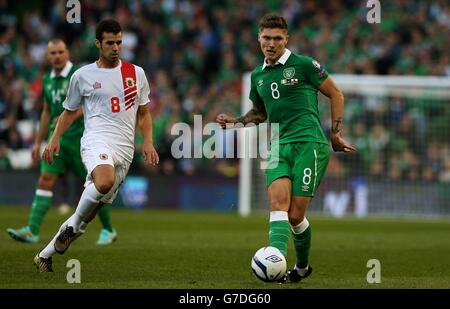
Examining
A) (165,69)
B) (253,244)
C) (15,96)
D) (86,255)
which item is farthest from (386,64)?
(86,255)

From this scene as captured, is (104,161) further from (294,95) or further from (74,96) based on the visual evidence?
(294,95)

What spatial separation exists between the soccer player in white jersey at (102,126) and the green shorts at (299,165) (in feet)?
4.03

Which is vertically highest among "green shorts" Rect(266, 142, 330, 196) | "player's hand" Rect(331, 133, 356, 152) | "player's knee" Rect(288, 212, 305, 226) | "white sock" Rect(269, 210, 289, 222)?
"player's hand" Rect(331, 133, 356, 152)

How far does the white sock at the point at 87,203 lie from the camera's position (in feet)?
29.8

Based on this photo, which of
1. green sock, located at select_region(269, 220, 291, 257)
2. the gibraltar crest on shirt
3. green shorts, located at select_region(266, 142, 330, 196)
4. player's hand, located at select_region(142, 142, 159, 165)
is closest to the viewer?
green sock, located at select_region(269, 220, 291, 257)

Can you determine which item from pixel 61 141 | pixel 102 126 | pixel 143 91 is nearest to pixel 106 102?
pixel 102 126

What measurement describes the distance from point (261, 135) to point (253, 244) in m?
8.39

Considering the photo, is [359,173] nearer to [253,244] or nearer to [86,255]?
[253,244]

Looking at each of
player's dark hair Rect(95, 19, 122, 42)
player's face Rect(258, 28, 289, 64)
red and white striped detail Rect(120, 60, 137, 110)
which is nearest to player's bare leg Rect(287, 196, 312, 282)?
player's face Rect(258, 28, 289, 64)

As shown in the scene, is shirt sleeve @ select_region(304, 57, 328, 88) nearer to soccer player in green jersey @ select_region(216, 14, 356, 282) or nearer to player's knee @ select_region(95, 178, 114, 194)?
soccer player in green jersey @ select_region(216, 14, 356, 282)

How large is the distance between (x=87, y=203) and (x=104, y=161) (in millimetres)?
417

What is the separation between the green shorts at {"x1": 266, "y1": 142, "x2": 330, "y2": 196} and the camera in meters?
8.66

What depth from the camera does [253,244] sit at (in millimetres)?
13469

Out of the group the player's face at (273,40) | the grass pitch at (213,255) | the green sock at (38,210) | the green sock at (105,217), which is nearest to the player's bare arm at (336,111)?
the player's face at (273,40)
